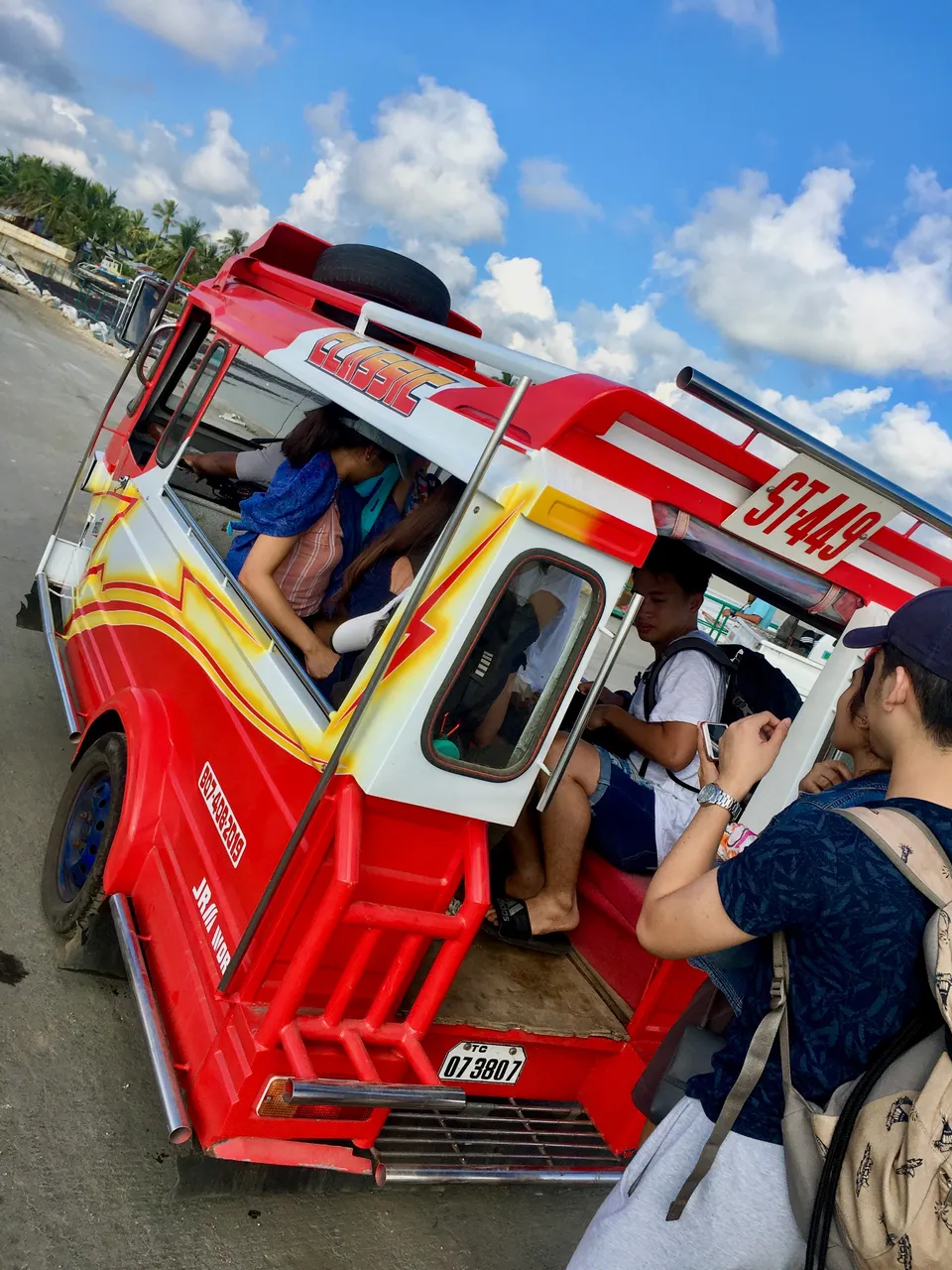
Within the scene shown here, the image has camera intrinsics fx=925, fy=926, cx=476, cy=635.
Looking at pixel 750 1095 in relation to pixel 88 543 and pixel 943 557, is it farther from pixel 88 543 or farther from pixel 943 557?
pixel 88 543

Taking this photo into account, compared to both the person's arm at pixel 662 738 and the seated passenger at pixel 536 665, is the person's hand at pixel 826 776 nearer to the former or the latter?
the seated passenger at pixel 536 665

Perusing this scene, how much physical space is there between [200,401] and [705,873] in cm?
332

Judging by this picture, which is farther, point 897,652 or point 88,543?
point 88,543

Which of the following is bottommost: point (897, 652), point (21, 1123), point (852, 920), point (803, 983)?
point (21, 1123)

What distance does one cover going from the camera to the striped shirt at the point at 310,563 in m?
3.35

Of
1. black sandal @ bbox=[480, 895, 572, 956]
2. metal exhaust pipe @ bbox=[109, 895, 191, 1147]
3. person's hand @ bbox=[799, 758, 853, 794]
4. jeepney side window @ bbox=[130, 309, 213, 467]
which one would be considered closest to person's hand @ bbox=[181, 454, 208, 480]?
jeepney side window @ bbox=[130, 309, 213, 467]

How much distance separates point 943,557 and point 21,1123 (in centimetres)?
318

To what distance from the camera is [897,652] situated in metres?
1.64

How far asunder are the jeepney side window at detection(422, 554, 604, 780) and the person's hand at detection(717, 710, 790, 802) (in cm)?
61

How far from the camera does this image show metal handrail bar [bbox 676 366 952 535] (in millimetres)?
2100

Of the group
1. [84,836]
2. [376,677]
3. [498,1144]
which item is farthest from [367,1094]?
[84,836]

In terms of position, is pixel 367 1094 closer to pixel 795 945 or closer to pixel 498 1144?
pixel 498 1144

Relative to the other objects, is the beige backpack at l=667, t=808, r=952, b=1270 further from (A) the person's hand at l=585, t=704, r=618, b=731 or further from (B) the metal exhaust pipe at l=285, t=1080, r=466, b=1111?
(A) the person's hand at l=585, t=704, r=618, b=731

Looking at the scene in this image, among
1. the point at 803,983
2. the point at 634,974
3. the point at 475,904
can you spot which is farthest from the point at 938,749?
the point at 634,974
